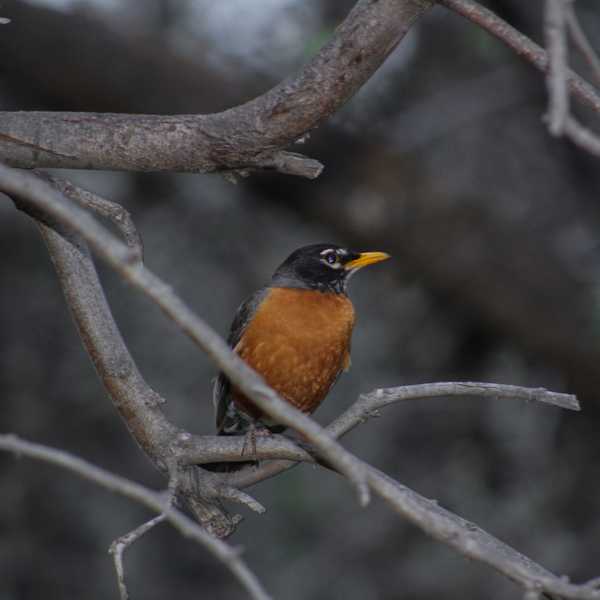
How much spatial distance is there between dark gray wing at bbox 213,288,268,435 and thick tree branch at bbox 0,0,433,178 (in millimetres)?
1469

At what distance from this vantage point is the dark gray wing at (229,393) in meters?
4.20

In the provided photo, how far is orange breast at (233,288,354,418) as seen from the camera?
13.7ft

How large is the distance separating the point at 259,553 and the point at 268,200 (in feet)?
7.61

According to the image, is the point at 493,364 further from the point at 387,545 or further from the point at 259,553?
the point at 259,553

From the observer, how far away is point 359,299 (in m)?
7.35

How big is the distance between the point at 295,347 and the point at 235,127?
5.21ft

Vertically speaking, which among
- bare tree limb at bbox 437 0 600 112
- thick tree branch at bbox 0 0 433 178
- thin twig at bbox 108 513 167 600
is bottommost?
thin twig at bbox 108 513 167 600

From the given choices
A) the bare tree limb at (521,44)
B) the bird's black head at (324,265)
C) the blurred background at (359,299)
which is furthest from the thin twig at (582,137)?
the blurred background at (359,299)

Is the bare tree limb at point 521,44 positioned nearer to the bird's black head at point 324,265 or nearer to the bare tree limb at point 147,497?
the bare tree limb at point 147,497

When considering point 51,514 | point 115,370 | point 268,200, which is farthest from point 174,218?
point 115,370

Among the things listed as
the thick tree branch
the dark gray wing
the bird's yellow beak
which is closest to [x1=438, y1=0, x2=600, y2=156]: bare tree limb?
the thick tree branch

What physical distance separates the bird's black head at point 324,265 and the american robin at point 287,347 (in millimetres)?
215

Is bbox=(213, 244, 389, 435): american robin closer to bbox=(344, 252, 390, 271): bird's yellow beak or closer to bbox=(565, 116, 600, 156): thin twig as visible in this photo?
bbox=(344, 252, 390, 271): bird's yellow beak

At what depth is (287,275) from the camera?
4789 millimetres
